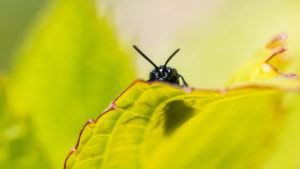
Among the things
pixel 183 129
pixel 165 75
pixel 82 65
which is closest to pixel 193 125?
pixel 183 129

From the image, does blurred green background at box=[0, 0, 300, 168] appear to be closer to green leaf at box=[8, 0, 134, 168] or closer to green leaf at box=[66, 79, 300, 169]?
green leaf at box=[8, 0, 134, 168]

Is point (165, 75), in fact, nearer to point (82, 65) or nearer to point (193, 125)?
point (82, 65)

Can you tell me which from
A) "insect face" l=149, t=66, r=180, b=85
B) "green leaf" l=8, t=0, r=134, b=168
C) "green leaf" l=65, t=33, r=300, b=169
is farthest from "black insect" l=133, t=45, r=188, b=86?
"green leaf" l=65, t=33, r=300, b=169

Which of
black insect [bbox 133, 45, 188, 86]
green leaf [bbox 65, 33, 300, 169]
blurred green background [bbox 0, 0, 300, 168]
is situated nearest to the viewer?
green leaf [bbox 65, 33, 300, 169]

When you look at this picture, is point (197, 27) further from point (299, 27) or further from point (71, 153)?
point (71, 153)

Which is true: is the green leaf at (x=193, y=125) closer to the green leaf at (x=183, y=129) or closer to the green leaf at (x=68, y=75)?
the green leaf at (x=183, y=129)

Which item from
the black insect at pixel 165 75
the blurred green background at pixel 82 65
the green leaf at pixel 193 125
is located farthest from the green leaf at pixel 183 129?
the black insect at pixel 165 75

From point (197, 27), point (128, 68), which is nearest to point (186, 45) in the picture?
point (197, 27)
